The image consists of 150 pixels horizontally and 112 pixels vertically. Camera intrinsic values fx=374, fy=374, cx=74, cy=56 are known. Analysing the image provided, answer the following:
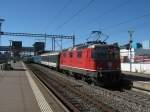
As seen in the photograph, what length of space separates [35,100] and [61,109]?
8.88 ft

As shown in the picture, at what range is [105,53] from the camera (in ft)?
83.1

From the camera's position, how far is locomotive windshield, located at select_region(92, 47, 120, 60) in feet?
82.4

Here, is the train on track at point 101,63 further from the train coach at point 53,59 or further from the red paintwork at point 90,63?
the train coach at point 53,59

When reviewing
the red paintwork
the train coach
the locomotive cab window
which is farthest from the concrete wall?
the locomotive cab window

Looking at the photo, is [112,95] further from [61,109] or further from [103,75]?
[61,109]

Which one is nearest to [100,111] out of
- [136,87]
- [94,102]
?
[94,102]

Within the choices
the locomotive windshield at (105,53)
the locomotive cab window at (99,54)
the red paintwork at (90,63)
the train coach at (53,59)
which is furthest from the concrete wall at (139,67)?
the locomotive cab window at (99,54)

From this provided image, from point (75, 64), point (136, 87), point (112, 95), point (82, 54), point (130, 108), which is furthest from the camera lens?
point (75, 64)

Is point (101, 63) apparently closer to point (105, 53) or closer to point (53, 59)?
point (105, 53)

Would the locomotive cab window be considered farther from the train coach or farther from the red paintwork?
the train coach

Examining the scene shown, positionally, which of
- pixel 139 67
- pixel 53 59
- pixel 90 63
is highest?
pixel 53 59

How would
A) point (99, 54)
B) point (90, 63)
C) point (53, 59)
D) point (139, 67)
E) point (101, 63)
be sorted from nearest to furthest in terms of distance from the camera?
point (101, 63) → point (99, 54) → point (90, 63) → point (139, 67) → point (53, 59)

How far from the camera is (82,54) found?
2755 centimetres

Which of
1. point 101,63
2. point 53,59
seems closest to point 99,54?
point 101,63
